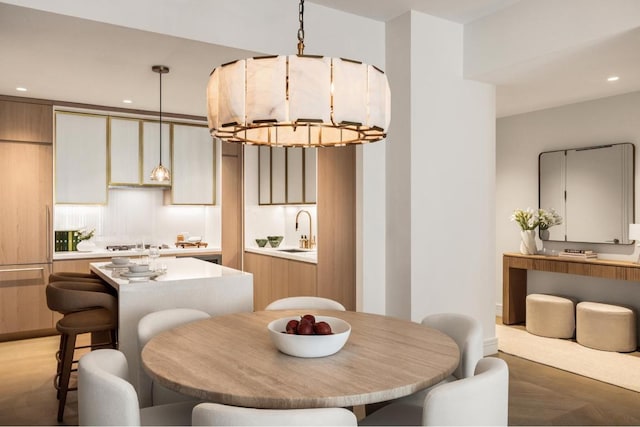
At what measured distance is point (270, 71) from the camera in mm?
1773

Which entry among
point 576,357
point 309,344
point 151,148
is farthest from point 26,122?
point 576,357

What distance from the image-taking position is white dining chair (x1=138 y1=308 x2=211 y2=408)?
2.29 metres

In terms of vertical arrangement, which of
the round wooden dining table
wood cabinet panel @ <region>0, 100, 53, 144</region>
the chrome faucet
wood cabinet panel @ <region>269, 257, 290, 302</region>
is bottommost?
wood cabinet panel @ <region>269, 257, 290, 302</region>

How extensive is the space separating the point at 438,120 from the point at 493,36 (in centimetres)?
78

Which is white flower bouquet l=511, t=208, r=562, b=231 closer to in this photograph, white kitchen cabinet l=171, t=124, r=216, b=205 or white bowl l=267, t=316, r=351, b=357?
white kitchen cabinet l=171, t=124, r=216, b=205

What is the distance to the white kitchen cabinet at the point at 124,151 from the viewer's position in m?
5.46

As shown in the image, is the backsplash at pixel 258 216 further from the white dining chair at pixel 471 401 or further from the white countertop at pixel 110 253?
the white dining chair at pixel 471 401

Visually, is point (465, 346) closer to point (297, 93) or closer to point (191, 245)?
point (297, 93)

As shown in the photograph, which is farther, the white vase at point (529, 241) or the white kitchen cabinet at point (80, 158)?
the white vase at point (529, 241)

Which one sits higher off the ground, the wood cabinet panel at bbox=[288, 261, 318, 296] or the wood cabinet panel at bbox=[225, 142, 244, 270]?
the wood cabinet panel at bbox=[225, 142, 244, 270]

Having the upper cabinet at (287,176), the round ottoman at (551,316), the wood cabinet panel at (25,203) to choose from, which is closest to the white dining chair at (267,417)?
the upper cabinet at (287,176)

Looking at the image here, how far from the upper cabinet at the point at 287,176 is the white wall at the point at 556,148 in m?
2.55

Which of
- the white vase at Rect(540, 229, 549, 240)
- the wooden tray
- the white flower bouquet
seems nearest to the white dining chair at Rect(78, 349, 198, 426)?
the wooden tray

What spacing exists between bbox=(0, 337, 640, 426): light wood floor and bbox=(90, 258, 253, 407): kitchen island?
0.63m
